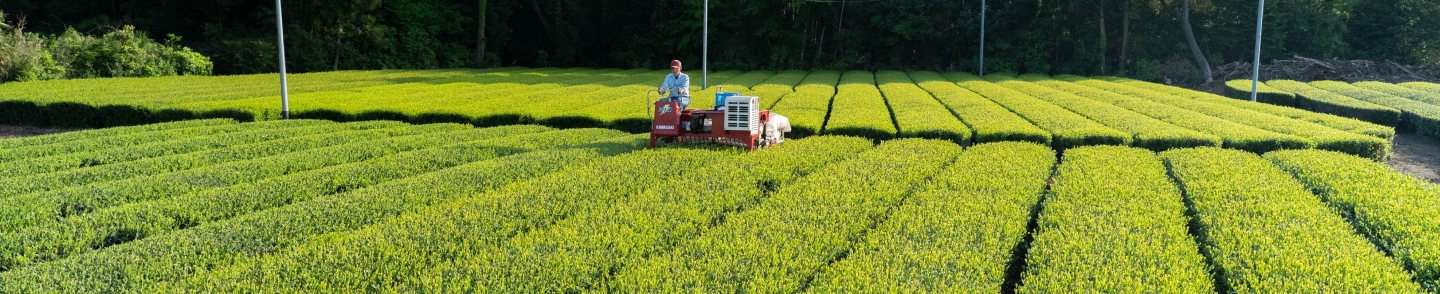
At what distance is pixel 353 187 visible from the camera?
7973 mm

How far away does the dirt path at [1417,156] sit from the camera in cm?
1200

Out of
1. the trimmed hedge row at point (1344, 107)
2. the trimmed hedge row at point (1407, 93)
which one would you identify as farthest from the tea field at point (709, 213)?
the trimmed hedge row at point (1407, 93)

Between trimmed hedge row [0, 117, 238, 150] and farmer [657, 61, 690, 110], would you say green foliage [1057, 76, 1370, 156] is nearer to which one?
farmer [657, 61, 690, 110]

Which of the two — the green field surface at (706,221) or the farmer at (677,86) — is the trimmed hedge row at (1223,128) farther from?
the farmer at (677,86)

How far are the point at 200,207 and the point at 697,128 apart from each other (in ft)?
20.4

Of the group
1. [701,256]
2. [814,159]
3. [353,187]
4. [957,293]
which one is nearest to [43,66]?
[353,187]

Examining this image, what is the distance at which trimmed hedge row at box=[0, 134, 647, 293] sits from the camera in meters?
4.54

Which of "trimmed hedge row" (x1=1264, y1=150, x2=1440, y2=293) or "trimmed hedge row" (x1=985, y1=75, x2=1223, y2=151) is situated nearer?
"trimmed hedge row" (x1=1264, y1=150, x2=1440, y2=293)

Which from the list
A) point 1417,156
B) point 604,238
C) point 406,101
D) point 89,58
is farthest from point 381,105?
point 1417,156

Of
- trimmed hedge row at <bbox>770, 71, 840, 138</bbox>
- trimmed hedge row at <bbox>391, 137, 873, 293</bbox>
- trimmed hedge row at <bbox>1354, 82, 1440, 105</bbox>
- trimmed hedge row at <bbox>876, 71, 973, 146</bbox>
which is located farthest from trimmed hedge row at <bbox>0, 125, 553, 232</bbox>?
trimmed hedge row at <bbox>1354, 82, 1440, 105</bbox>

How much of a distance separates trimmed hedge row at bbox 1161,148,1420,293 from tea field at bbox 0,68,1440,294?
28mm

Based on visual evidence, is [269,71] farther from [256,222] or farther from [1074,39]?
[1074,39]

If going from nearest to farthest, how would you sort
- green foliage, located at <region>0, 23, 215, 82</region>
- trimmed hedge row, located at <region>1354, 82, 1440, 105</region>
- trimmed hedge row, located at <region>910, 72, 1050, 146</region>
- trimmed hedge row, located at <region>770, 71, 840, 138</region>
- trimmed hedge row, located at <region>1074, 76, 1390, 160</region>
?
trimmed hedge row, located at <region>1074, 76, 1390, 160</region> → trimmed hedge row, located at <region>910, 72, 1050, 146</region> → trimmed hedge row, located at <region>770, 71, 840, 138</region> → trimmed hedge row, located at <region>1354, 82, 1440, 105</region> → green foliage, located at <region>0, 23, 215, 82</region>

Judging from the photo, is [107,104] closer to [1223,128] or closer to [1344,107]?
[1223,128]
